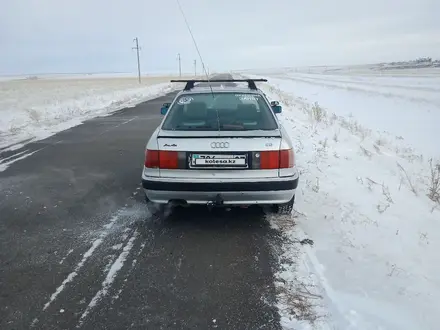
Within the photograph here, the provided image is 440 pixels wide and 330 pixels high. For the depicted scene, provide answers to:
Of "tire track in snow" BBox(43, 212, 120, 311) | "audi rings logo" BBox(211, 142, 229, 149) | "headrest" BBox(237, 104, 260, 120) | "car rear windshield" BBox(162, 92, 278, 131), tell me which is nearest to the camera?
"tire track in snow" BBox(43, 212, 120, 311)

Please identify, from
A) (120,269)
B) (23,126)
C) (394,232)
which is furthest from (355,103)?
(120,269)

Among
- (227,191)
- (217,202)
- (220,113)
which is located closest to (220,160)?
(227,191)

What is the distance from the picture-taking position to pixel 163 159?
3996 millimetres

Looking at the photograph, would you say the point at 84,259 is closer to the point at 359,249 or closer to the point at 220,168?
the point at 220,168

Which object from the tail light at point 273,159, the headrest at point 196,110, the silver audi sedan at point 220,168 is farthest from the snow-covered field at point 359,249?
the headrest at point 196,110

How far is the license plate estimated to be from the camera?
391 cm

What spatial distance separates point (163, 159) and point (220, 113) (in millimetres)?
1116

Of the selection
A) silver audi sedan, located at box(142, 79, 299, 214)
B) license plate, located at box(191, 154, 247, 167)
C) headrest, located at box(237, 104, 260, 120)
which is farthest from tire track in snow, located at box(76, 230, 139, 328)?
headrest, located at box(237, 104, 260, 120)

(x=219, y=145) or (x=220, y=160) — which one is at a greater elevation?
(x=219, y=145)

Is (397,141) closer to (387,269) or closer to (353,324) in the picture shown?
(387,269)

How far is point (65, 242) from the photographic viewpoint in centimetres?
407

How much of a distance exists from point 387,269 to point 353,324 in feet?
3.24

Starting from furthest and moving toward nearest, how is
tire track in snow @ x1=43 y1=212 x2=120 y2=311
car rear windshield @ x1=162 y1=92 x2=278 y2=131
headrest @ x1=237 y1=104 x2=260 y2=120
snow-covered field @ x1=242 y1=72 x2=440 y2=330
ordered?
headrest @ x1=237 y1=104 x2=260 y2=120
car rear windshield @ x1=162 y1=92 x2=278 y2=131
tire track in snow @ x1=43 y1=212 x2=120 y2=311
snow-covered field @ x1=242 y1=72 x2=440 y2=330

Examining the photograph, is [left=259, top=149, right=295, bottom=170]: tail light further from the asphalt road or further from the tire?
the asphalt road
